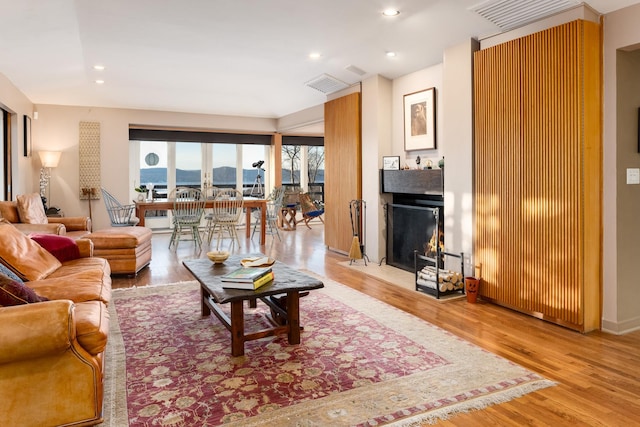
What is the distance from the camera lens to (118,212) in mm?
7348

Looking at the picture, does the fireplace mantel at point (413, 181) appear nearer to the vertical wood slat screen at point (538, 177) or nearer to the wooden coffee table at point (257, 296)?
the vertical wood slat screen at point (538, 177)

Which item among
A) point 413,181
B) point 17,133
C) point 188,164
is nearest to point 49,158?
point 17,133

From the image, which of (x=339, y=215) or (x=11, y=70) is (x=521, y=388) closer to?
(x=339, y=215)

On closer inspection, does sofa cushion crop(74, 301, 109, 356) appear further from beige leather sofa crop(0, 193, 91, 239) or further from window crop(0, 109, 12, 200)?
window crop(0, 109, 12, 200)

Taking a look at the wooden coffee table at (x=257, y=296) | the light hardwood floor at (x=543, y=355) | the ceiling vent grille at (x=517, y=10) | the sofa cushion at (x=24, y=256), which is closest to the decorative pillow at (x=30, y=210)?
the light hardwood floor at (x=543, y=355)

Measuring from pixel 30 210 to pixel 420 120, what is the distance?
4550 mm

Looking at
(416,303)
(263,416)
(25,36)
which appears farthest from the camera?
(25,36)

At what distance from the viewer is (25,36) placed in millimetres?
4191

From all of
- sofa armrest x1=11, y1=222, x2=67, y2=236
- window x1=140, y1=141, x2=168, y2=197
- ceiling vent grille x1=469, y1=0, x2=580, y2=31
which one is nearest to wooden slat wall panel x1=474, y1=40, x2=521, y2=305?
ceiling vent grille x1=469, y1=0, x2=580, y2=31

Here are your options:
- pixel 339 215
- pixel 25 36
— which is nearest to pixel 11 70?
pixel 25 36

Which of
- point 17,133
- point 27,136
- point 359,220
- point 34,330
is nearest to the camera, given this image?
point 34,330

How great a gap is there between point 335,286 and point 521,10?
9.61ft

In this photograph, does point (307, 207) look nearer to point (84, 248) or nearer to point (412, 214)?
point (412, 214)

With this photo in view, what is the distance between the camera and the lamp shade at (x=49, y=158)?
23.1 feet
